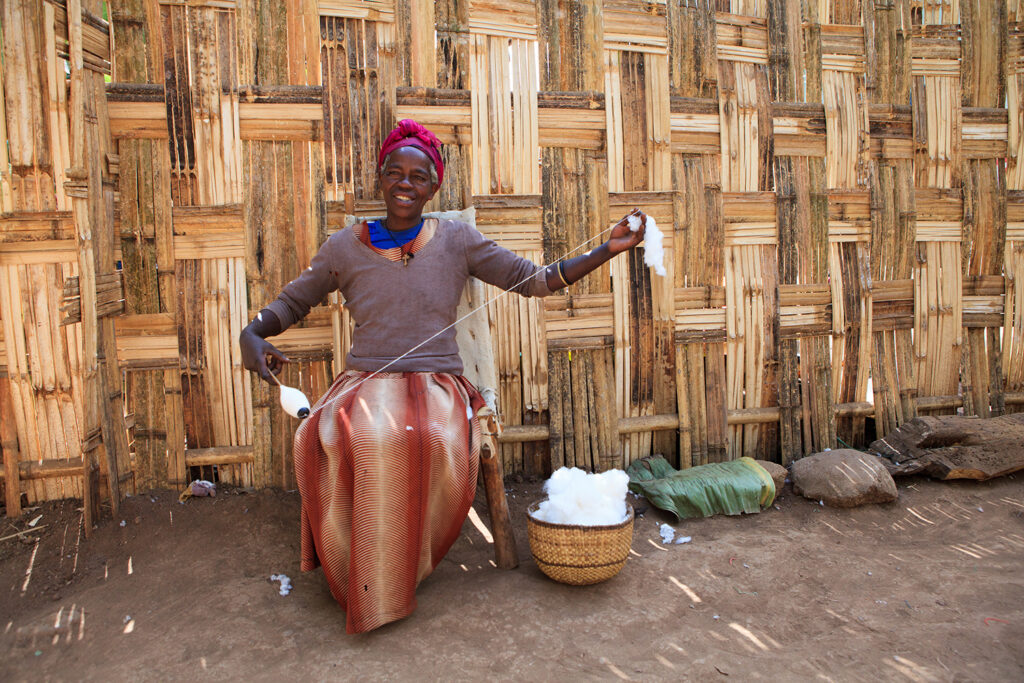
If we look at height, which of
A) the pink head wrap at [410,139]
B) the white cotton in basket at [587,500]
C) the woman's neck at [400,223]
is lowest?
the white cotton in basket at [587,500]

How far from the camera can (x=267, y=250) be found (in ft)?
10.9

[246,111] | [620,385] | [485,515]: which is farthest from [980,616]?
[246,111]

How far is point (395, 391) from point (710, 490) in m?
1.67

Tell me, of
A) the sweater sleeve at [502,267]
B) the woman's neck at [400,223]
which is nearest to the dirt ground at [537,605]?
the sweater sleeve at [502,267]

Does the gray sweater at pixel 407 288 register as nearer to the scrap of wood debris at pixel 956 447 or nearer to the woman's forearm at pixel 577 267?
the woman's forearm at pixel 577 267

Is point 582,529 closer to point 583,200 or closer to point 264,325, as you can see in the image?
point 264,325

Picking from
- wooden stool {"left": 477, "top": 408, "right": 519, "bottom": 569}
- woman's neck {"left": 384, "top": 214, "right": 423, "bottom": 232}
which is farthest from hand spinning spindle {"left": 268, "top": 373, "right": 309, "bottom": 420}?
woman's neck {"left": 384, "top": 214, "right": 423, "bottom": 232}

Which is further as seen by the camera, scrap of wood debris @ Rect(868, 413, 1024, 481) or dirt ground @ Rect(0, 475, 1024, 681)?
scrap of wood debris @ Rect(868, 413, 1024, 481)

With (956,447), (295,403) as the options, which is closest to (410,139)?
(295,403)

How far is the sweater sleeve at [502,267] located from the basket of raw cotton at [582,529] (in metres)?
0.77

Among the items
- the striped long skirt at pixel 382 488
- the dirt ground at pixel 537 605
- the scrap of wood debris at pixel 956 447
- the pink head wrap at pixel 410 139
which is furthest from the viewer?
the scrap of wood debris at pixel 956 447

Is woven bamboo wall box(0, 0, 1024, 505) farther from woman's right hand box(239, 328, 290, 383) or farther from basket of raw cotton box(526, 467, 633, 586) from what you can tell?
basket of raw cotton box(526, 467, 633, 586)

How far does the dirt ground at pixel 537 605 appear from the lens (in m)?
2.28

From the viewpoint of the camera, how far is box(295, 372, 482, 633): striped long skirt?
2436mm
